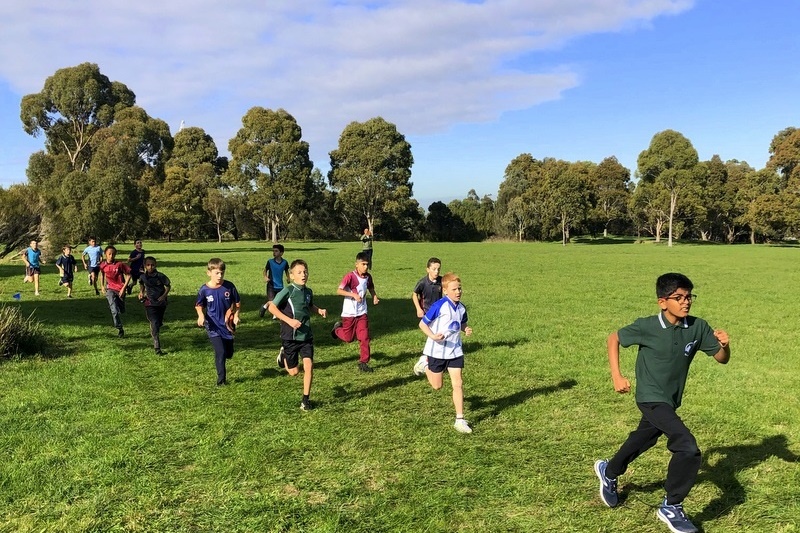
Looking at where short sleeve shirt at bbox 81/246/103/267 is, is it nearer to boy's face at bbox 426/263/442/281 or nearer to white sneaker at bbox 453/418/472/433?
boy's face at bbox 426/263/442/281

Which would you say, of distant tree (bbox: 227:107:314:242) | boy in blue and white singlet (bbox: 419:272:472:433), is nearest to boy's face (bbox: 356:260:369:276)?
boy in blue and white singlet (bbox: 419:272:472:433)

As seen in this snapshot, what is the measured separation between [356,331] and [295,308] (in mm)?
1924

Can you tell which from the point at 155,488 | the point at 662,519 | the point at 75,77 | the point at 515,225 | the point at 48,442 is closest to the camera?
the point at 662,519

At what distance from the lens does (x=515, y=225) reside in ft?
238

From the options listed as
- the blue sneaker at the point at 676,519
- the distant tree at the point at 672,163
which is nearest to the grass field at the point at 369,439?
the blue sneaker at the point at 676,519

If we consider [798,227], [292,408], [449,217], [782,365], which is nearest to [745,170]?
[798,227]

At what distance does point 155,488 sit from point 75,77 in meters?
61.8

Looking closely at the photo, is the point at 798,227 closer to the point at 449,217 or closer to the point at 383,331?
the point at 449,217

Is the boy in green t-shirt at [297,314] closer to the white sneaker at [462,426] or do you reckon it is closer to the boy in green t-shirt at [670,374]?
A: the white sneaker at [462,426]

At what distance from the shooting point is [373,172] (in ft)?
224

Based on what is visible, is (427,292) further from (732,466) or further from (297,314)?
(732,466)

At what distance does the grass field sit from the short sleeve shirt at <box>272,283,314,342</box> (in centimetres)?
90

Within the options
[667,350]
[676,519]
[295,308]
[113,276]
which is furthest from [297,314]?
[113,276]

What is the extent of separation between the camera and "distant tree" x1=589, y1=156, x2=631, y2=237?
2958 inches
